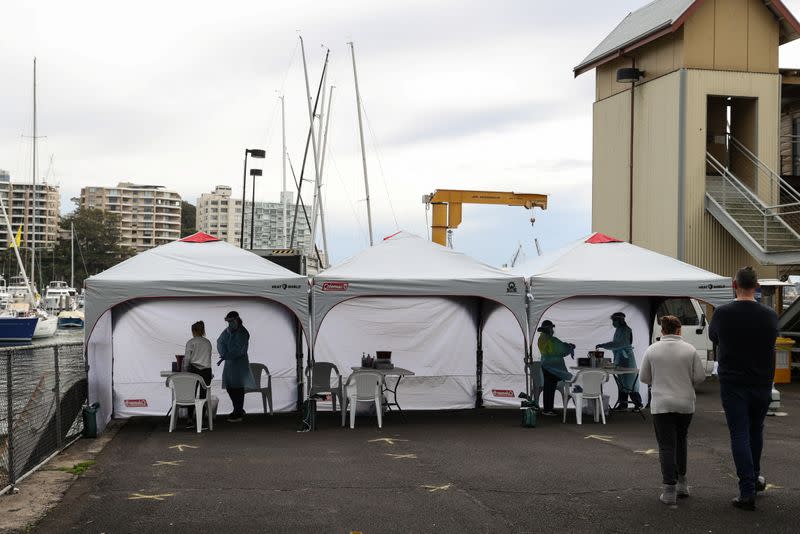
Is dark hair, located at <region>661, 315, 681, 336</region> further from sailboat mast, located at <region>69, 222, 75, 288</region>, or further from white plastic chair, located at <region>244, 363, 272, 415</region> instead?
sailboat mast, located at <region>69, 222, 75, 288</region>

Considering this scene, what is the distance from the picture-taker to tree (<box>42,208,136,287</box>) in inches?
4560

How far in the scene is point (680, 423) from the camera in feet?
27.2

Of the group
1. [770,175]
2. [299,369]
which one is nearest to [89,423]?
[299,369]

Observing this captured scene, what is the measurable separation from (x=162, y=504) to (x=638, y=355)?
10.9 m

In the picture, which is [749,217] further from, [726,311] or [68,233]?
[68,233]

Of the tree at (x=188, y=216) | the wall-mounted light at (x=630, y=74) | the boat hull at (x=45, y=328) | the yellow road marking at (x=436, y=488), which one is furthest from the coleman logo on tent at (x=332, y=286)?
the tree at (x=188, y=216)

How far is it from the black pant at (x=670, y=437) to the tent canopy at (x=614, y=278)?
5.97 metres

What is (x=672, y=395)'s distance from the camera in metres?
8.20

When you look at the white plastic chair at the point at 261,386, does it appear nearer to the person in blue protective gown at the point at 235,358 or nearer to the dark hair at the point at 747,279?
the person in blue protective gown at the point at 235,358

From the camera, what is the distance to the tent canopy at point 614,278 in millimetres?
14461

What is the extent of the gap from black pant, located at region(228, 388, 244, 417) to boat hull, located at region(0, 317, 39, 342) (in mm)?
43805

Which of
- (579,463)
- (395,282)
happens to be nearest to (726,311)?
(579,463)

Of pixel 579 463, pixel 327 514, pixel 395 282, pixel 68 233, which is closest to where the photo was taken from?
pixel 327 514

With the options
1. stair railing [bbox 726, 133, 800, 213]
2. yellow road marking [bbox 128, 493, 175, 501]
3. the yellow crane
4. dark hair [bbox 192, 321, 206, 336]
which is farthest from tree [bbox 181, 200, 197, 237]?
yellow road marking [bbox 128, 493, 175, 501]
